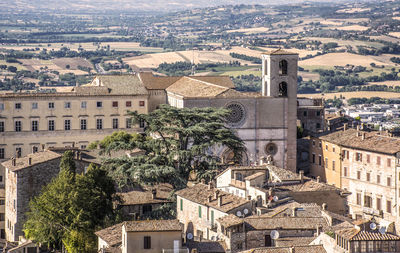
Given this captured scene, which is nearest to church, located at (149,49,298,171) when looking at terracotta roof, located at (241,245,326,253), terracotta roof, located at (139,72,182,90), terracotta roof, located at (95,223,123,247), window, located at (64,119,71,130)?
terracotta roof, located at (139,72,182,90)

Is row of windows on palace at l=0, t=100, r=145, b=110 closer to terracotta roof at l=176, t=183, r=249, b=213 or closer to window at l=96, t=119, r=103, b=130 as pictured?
window at l=96, t=119, r=103, b=130

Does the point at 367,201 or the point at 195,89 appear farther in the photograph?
the point at 195,89

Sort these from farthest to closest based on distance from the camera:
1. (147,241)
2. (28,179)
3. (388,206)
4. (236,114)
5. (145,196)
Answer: (236,114)
(388,206)
(28,179)
(145,196)
(147,241)

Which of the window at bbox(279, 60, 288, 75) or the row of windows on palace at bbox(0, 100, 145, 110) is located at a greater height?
the window at bbox(279, 60, 288, 75)

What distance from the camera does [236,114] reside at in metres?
85.6

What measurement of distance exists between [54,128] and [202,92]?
11282 millimetres

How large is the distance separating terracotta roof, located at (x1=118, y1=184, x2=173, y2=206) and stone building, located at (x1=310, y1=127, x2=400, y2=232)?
13.6 metres

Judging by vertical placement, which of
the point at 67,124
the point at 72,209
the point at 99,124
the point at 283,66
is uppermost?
the point at 283,66

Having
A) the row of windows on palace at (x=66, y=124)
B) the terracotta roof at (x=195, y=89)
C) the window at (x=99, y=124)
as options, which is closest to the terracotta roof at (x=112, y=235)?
the terracotta roof at (x=195, y=89)

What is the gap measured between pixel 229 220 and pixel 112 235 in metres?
5.43

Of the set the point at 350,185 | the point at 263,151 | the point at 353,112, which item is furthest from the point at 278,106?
the point at 353,112

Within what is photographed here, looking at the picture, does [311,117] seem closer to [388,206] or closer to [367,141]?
[367,141]

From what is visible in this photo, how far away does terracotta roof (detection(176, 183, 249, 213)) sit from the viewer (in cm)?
5644

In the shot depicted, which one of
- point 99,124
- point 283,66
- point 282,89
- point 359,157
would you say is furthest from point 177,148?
point 283,66
